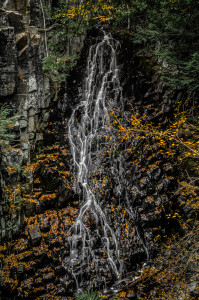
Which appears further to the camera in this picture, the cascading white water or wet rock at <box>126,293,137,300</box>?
the cascading white water

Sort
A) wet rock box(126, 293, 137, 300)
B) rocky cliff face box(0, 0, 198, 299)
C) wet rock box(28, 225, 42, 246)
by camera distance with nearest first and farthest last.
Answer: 1. wet rock box(126, 293, 137, 300)
2. rocky cliff face box(0, 0, 198, 299)
3. wet rock box(28, 225, 42, 246)

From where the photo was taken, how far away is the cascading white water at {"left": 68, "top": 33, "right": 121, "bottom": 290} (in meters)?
6.72

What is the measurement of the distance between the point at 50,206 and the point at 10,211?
1441 mm

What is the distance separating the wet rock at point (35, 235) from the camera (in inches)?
262

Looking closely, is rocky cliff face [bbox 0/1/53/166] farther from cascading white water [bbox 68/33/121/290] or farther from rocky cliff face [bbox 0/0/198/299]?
cascading white water [bbox 68/33/121/290]

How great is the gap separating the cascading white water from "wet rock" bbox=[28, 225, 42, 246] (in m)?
1.11

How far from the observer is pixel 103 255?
6.63 m

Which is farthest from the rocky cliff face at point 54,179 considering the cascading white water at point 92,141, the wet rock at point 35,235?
the cascading white water at point 92,141

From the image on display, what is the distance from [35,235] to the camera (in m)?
6.74

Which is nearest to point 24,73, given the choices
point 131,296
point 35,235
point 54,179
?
point 54,179

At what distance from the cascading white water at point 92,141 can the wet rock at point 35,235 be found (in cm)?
111

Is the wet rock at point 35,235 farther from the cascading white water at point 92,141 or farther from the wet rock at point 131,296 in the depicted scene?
the wet rock at point 131,296

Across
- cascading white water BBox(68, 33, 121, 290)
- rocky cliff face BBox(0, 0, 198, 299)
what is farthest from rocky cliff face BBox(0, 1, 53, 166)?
cascading white water BBox(68, 33, 121, 290)

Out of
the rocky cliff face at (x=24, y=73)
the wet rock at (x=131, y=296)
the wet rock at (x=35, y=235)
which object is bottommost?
the wet rock at (x=131, y=296)
